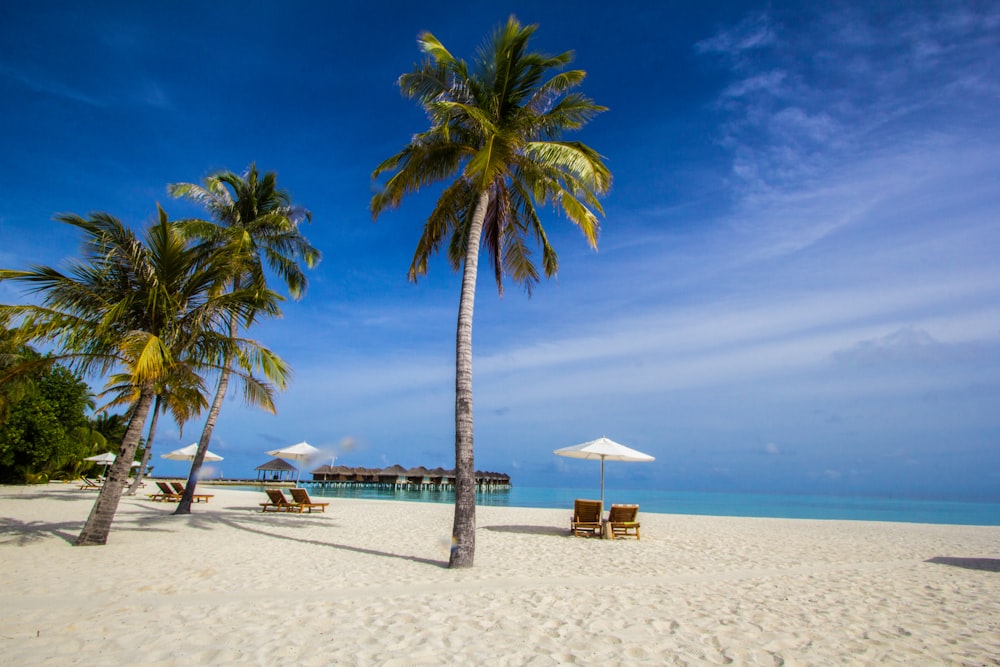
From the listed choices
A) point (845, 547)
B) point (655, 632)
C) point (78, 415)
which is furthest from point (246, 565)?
point (78, 415)

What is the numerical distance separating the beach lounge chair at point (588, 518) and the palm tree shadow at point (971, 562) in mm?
6013

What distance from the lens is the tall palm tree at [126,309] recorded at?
8398 millimetres

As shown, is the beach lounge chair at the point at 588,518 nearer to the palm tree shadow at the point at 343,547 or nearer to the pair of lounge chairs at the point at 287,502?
the palm tree shadow at the point at 343,547

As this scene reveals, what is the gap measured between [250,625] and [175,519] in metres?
10.6

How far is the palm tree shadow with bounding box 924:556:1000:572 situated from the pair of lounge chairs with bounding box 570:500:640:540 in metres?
5.32

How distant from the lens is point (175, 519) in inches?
523

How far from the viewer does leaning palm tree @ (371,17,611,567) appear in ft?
28.7

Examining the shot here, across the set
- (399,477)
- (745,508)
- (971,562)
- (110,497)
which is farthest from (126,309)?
(399,477)

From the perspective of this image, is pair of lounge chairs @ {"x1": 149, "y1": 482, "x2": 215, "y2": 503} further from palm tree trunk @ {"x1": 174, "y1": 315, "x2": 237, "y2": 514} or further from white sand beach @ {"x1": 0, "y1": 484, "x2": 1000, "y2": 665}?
white sand beach @ {"x1": 0, "y1": 484, "x2": 1000, "y2": 665}

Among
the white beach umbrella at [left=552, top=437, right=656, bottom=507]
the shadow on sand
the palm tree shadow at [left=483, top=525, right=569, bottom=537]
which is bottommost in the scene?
the shadow on sand

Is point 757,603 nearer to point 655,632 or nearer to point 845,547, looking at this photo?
point 655,632

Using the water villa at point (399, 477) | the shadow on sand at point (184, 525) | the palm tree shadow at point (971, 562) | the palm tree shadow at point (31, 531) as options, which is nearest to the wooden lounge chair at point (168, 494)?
the shadow on sand at point (184, 525)

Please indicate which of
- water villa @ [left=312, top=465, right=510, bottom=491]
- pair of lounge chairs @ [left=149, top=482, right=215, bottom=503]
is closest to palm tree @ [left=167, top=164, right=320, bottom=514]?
pair of lounge chairs @ [left=149, top=482, right=215, bottom=503]

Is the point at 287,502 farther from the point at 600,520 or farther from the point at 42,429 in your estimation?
the point at 42,429
